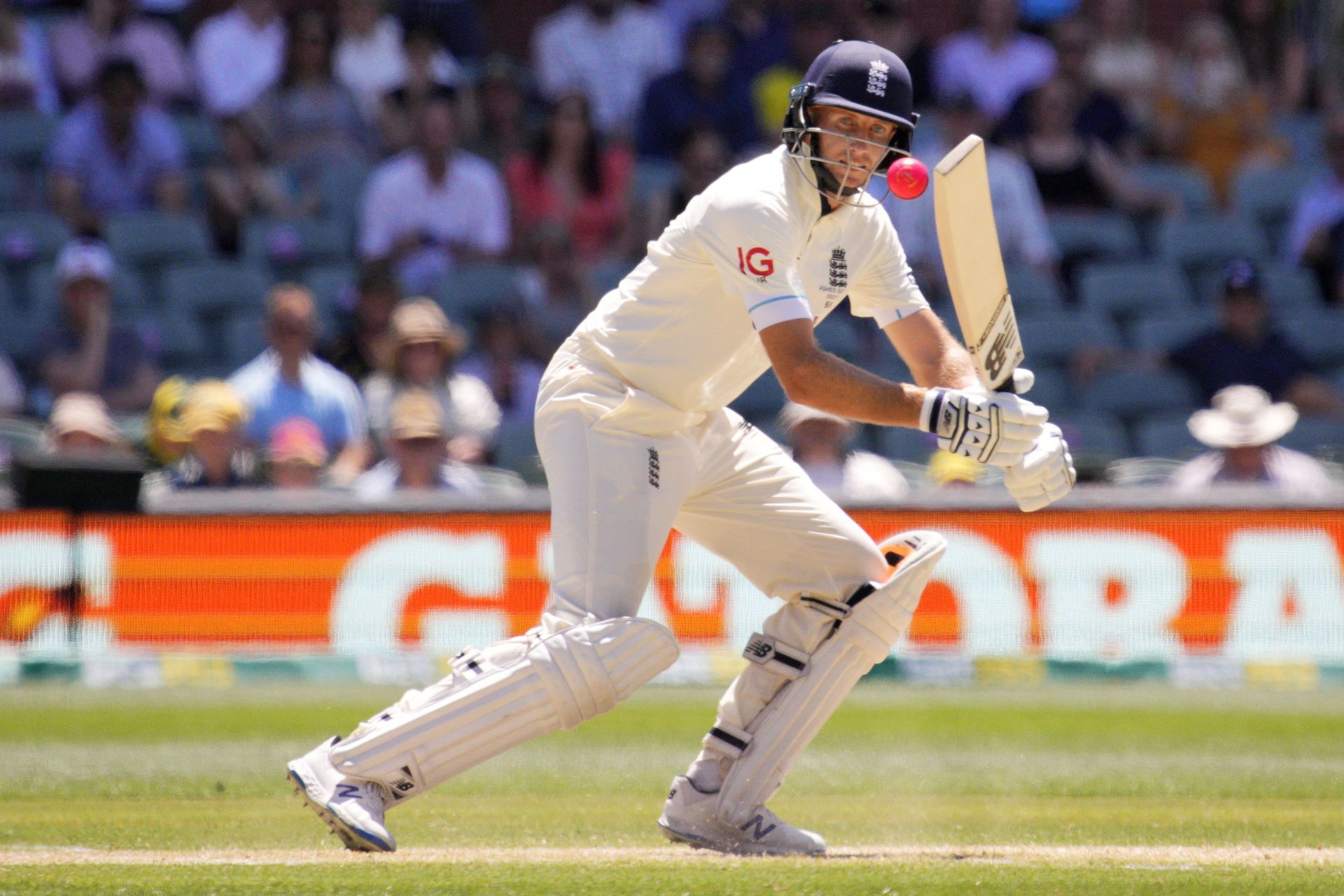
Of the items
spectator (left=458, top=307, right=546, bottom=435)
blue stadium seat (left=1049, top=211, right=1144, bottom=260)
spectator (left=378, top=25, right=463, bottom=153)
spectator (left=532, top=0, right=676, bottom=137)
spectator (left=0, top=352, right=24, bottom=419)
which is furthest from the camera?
spectator (left=532, top=0, right=676, bottom=137)

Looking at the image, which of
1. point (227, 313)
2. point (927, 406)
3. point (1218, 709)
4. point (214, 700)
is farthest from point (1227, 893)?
point (227, 313)

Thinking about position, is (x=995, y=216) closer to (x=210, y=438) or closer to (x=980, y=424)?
(x=210, y=438)

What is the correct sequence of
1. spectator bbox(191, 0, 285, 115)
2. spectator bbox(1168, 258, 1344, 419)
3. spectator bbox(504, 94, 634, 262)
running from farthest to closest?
spectator bbox(191, 0, 285, 115)
spectator bbox(504, 94, 634, 262)
spectator bbox(1168, 258, 1344, 419)

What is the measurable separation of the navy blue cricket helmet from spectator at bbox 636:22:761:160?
746 centimetres

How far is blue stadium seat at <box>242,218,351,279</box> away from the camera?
35.0 ft

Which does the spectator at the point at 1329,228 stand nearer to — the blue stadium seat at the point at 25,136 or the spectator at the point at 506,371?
the spectator at the point at 506,371

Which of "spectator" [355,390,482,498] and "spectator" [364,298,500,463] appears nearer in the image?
"spectator" [355,390,482,498]

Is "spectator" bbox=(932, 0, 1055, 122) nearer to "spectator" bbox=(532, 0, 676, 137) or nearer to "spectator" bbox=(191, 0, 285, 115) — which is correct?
"spectator" bbox=(532, 0, 676, 137)

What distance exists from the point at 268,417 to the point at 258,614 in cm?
117

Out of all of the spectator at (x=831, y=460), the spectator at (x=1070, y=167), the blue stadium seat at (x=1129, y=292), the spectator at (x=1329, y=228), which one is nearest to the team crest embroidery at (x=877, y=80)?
the spectator at (x=831, y=460)

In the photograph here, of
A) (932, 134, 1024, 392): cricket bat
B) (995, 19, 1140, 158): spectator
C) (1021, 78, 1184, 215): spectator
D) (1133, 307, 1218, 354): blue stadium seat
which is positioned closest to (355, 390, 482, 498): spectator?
(1133, 307, 1218, 354): blue stadium seat

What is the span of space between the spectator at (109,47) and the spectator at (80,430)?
127 inches

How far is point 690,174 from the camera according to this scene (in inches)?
431

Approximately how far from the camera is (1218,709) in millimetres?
7797
